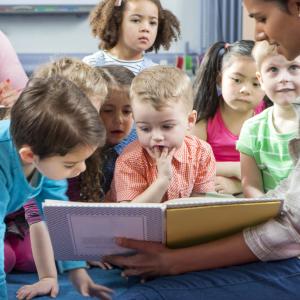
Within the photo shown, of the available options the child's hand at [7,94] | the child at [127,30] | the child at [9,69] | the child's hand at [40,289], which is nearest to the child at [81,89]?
the child's hand at [40,289]

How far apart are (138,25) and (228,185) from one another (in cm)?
100

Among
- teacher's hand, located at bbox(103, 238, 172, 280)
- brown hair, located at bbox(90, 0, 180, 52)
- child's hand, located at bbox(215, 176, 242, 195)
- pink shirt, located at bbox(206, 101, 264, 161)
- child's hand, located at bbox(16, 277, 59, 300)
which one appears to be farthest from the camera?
brown hair, located at bbox(90, 0, 180, 52)

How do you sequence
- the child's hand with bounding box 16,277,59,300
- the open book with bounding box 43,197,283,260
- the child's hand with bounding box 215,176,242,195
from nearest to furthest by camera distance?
the open book with bounding box 43,197,283,260, the child's hand with bounding box 16,277,59,300, the child's hand with bounding box 215,176,242,195

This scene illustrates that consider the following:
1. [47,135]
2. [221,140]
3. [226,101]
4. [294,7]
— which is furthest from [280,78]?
[47,135]

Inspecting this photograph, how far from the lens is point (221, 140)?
1.95 meters

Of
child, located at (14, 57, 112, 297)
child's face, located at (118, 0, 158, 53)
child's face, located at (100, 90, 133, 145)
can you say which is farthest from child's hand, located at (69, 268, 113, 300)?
child's face, located at (118, 0, 158, 53)

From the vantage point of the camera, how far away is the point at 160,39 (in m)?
2.71

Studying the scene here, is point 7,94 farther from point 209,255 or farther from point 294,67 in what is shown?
point 209,255

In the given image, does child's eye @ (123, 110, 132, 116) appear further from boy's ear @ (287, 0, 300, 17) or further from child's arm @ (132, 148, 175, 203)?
boy's ear @ (287, 0, 300, 17)

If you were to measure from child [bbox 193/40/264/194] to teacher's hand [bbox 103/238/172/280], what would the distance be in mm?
601

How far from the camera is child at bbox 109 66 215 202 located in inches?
59.8

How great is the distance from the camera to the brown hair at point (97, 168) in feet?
5.08

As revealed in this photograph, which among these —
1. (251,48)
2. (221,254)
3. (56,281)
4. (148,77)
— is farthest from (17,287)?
(251,48)

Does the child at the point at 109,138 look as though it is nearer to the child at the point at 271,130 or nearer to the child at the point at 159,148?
the child at the point at 159,148
